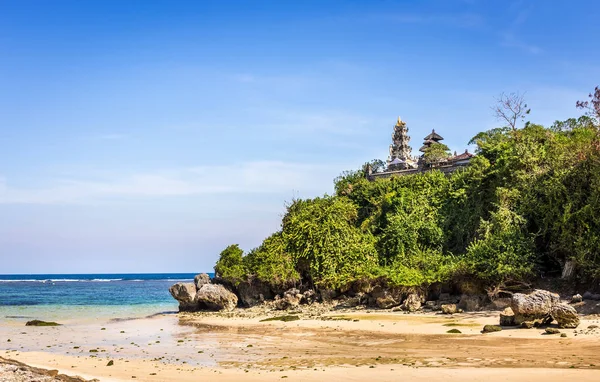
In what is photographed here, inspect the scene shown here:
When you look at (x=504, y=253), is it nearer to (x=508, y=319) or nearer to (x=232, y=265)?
(x=508, y=319)

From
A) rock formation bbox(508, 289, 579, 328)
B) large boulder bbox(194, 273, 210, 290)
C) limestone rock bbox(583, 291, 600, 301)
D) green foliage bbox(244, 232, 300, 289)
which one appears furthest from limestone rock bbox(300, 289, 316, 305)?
rock formation bbox(508, 289, 579, 328)

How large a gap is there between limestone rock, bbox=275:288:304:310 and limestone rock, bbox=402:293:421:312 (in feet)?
25.5

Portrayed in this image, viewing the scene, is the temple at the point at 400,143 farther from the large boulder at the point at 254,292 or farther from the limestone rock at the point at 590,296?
the limestone rock at the point at 590,296

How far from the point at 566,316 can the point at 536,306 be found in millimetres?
1087

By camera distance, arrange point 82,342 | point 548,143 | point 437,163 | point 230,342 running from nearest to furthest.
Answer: point 230,342, point 82,342, point 548,143, point 437,163

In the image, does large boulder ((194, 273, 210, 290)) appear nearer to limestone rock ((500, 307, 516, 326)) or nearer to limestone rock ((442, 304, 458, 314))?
limestone rock ((442, 304, 458, 314))

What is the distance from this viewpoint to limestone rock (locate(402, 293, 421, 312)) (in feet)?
101

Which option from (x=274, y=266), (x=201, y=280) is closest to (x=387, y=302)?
(x=274, y=266)

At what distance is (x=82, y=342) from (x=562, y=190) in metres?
23.8

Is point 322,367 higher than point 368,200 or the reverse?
the reverse

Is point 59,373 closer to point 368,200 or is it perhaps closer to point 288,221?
point 288,221

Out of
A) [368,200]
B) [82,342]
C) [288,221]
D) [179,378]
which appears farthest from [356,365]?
[368,200]

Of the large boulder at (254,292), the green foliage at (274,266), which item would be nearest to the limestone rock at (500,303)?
the green foliage at (274,266)

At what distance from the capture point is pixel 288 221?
4269 cm
